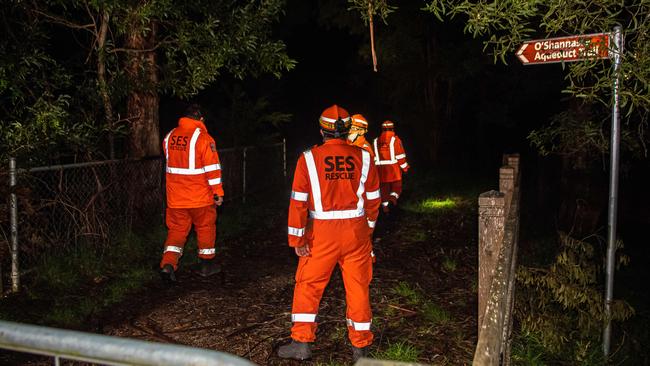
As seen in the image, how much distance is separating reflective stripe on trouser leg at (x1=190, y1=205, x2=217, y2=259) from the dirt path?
1.13 ft

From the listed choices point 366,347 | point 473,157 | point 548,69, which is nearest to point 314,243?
point 366,347

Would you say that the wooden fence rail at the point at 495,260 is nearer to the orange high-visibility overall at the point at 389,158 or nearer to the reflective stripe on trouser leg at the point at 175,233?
the reflective stripe on trouser leg at the point at 175,233

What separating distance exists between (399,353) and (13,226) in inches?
161

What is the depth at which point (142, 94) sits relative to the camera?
8.70 meters

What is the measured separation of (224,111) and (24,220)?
27.6ft

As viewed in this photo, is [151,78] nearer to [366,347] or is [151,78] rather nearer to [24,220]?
[24,220]

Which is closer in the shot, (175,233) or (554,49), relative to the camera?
(554,49)

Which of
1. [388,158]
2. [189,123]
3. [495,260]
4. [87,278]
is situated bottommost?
[87,278]

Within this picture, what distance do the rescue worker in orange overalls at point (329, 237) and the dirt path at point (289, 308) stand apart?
0.35 m

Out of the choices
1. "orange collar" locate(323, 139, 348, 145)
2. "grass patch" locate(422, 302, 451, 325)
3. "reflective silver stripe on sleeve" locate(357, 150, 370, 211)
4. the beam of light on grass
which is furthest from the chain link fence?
the beam of light on grass

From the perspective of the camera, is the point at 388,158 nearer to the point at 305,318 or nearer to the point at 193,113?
the point at 193,113

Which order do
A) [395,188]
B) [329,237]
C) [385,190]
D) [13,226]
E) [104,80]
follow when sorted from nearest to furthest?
[329,237] < [13,226] < [104,80] < [385,190] < [395,188]

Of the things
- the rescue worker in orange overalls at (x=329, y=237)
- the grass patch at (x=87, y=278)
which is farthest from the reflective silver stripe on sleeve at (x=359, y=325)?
the grass patch at (x=87, y=278)

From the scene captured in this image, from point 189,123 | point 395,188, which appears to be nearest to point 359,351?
point 189,123
